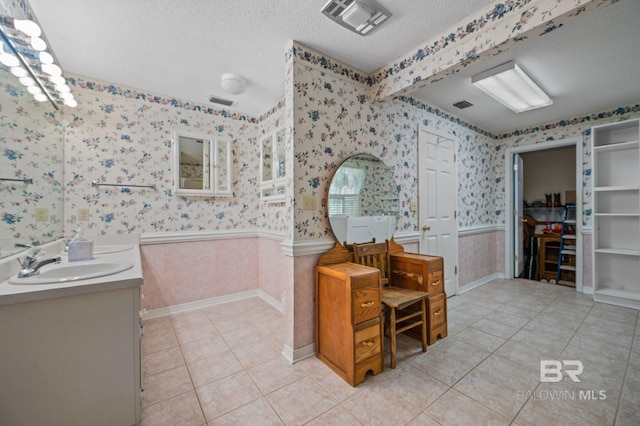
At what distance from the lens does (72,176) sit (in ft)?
7.63

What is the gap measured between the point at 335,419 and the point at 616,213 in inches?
160

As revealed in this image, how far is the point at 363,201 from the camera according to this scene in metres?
2.34

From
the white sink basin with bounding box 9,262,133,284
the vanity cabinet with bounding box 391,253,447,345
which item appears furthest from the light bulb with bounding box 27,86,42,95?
the vanity cabinet with bounding box 391,253,447,345

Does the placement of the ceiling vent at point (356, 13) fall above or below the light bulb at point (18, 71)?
above

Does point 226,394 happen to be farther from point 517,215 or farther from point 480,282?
point 517,215

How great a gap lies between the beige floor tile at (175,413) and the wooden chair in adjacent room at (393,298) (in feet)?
4.30

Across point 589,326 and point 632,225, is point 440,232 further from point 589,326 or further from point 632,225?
point 632,225

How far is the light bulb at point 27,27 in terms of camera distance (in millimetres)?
1402

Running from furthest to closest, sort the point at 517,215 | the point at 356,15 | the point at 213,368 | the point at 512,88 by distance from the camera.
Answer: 1. the point at 517,215
2. the point at 512,88
3. the point at 213,368
4. the point at 356,15

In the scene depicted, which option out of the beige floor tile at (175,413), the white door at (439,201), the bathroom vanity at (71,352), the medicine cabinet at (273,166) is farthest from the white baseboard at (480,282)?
the bathroom vanity at (71,352)

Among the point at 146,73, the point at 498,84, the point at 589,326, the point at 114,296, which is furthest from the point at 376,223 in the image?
the point at 146,73

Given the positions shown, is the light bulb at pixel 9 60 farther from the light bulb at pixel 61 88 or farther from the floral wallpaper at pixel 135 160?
the floral wallpaper at pixel 135 160

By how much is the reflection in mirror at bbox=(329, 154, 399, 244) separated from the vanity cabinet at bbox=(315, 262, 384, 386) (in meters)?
0.41

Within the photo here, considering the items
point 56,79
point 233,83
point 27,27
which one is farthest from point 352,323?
point 56,79
